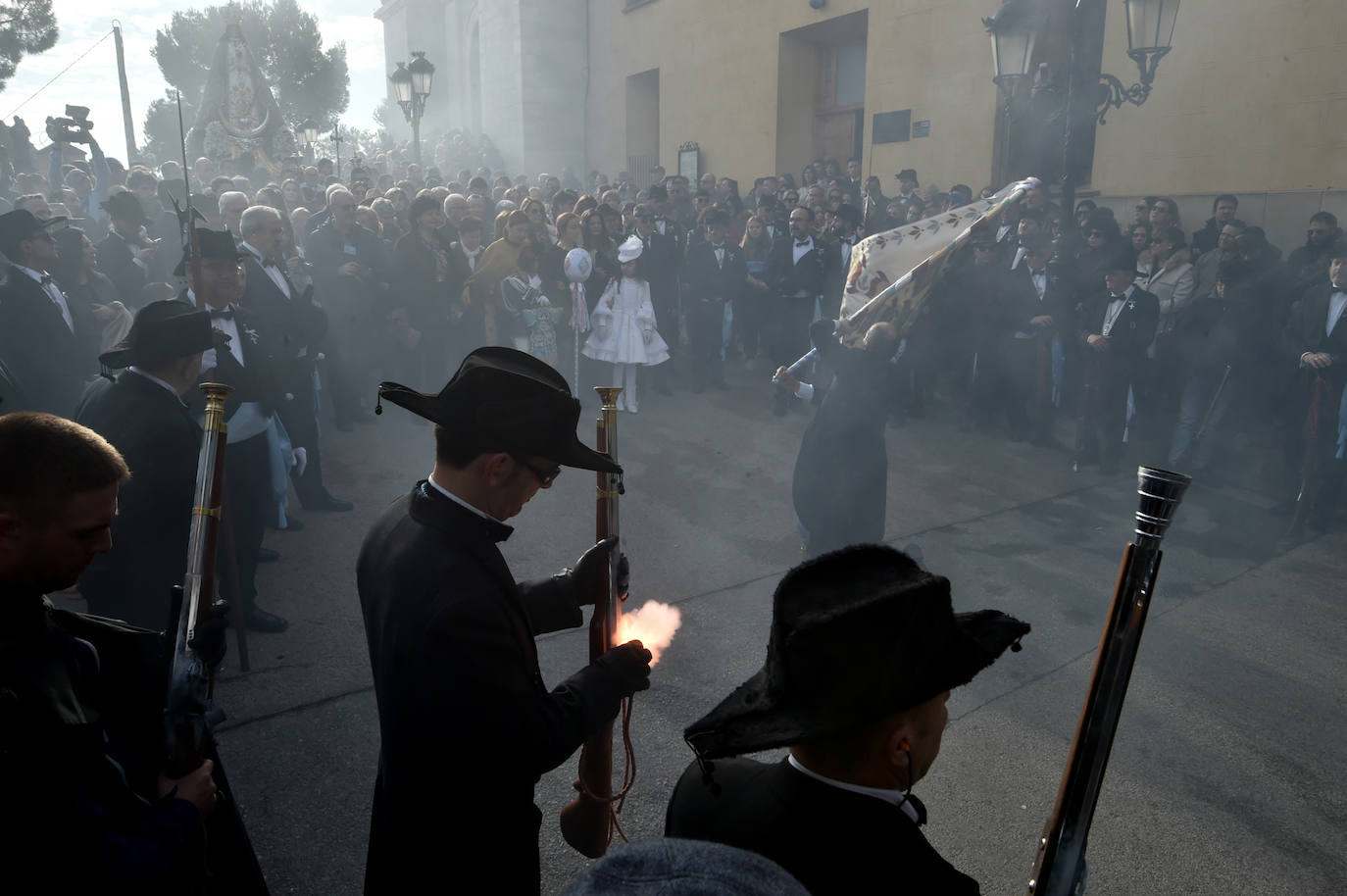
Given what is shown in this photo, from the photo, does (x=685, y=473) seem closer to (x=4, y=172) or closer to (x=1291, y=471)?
(x=1291, y=471)

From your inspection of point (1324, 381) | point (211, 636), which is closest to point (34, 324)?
point (211, 636)

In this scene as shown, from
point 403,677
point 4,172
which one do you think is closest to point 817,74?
point 4,172

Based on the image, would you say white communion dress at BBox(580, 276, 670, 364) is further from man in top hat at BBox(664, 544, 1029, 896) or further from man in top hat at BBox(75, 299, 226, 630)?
man in top hat at BBox(664, 544, 1029, 896)

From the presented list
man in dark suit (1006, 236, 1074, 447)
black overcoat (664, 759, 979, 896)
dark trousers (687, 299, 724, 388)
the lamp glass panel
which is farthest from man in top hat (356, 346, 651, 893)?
dark trousers (687, 299, 724, 388)

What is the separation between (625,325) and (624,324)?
0.03 meters

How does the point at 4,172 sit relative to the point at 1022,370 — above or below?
above

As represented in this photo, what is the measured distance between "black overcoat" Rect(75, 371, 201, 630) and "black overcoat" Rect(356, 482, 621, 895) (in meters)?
2.03

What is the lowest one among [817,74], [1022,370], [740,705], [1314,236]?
[1022,370]

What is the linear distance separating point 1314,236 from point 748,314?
19.9ft

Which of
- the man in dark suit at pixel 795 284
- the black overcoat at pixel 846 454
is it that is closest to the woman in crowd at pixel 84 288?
the black overcoat at pixel 846 454

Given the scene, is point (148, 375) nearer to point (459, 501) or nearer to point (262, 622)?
point (262, 622)

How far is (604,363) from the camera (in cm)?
1150

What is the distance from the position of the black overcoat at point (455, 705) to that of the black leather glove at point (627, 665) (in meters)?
0.03

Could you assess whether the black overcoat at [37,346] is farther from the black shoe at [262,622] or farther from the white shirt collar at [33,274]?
the black shoe at [262,622]
